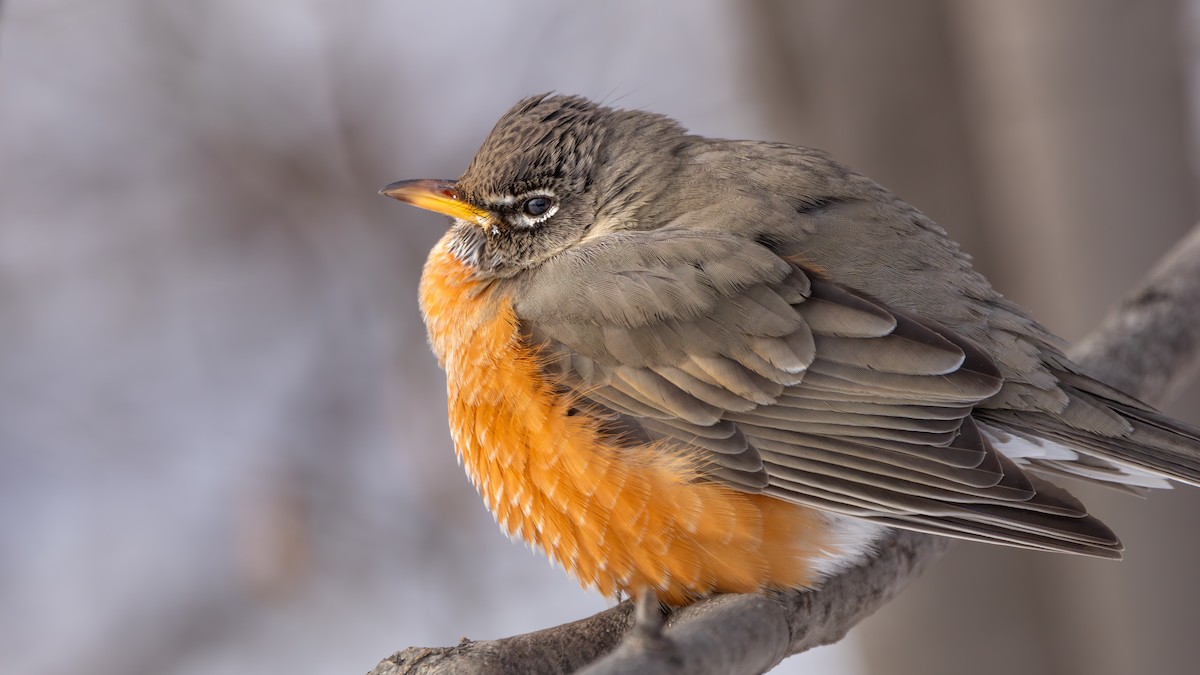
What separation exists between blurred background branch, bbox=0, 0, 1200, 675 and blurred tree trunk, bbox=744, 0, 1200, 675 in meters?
0.02

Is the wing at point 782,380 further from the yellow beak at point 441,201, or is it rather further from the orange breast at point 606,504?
the yellow beak at point 441,201

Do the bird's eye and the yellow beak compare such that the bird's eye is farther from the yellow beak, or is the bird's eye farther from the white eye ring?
the yellow beak

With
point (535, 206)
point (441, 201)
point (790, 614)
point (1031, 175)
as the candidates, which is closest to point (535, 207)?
point (535, 206)

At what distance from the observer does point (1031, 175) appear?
5.70 m

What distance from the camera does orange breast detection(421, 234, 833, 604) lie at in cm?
320

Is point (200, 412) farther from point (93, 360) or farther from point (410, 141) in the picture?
point (410, 141)

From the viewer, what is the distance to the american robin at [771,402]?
312cm

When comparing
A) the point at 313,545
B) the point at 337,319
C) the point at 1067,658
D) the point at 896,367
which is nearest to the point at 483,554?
the point at 313,545

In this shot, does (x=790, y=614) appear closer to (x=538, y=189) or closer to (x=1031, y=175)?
(x=538, y=189)

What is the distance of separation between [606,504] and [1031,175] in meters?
3.35

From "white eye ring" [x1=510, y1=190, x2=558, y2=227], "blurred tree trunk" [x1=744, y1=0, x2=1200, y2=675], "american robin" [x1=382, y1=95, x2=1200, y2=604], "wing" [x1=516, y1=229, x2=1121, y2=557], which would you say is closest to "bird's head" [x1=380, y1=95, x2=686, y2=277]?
"white eye ring" [x1=510, y1=190, x2=558, y2=227]

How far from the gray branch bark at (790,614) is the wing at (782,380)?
0.35 metres

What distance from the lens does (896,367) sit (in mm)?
3250

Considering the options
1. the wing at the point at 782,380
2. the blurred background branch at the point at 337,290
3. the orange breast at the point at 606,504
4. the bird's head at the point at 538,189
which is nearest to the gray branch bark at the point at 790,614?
the orange breast at the point at 606,504
